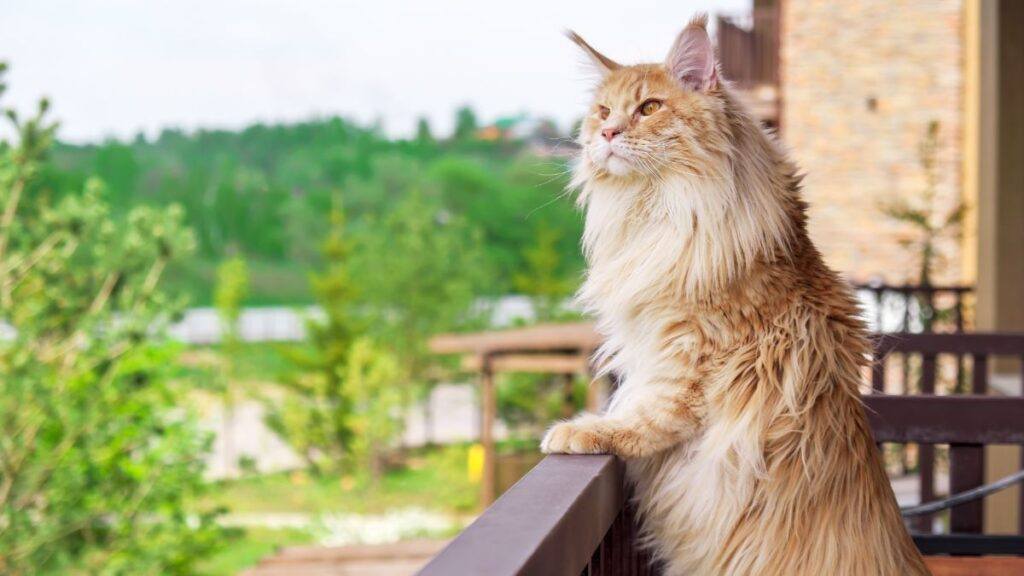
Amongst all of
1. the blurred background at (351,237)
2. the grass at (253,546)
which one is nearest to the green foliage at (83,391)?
the blurred background at (351,237)

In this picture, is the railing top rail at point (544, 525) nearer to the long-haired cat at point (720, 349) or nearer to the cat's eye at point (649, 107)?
the long-haired cat at point (720, 349)

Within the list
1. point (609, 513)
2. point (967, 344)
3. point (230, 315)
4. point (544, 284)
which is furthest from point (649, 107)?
point (230, 315)

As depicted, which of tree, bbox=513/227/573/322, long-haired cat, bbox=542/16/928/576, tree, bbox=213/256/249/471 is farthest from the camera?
tree, bbox=513/227/573/322

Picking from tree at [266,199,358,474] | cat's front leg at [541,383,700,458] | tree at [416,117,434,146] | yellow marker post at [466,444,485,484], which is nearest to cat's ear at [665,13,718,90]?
cat's front leg at [541,383,700,458]

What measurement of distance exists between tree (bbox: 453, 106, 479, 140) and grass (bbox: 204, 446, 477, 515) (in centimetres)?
1440

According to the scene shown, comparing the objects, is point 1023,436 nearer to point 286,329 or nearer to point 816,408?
point 816,408

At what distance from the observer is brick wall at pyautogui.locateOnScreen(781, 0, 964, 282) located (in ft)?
30.7

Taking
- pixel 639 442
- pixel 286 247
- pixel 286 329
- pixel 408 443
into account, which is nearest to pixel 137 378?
pixel 639 442

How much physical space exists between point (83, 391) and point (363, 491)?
43.9ft

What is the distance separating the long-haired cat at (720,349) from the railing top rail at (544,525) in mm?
96

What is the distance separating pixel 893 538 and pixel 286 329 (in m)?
25.4

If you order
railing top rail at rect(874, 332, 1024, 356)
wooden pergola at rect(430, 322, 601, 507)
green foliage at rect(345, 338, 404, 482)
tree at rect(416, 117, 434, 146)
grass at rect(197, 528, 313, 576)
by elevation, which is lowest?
grass at rect(197, 528, 313, 576)

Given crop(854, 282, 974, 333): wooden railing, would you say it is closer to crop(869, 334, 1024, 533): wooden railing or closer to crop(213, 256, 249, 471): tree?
crop(869, 334, 1024, 533): wooden railing

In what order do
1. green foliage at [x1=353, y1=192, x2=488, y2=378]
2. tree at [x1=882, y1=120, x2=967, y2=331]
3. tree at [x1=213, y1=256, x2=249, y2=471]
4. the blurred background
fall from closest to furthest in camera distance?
the blurred background < tree at [x1=882, y1=120, x2=967, y2=331] < green foliage at [x1=353, y1=192, x2=488, y2=378] < tree at [x1=213, y1=256, x2=249, y2=471]
